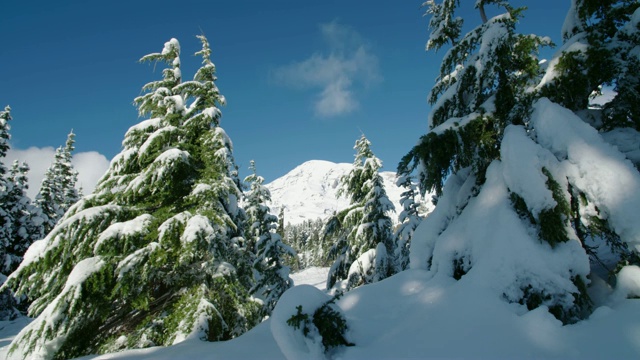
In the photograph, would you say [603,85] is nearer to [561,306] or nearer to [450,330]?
[561,306]

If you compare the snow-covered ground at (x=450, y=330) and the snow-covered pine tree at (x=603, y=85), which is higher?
the snow-covered pine tree at (x=603, y=85)

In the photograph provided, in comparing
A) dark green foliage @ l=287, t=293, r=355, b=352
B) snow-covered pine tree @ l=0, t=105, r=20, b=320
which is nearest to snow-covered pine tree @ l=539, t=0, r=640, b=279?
dark green foliage @ l=287, t=293, r=355, b=352

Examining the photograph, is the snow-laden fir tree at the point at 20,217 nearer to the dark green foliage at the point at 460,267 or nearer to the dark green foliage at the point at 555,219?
the dark green foliage at the point at 460,267

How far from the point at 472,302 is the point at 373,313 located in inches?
56.8

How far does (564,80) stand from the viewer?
4.75 meters

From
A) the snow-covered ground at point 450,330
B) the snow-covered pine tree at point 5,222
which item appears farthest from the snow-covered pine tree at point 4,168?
the snow-covered ground at point 450,330

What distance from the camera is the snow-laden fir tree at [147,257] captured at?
7160 mm

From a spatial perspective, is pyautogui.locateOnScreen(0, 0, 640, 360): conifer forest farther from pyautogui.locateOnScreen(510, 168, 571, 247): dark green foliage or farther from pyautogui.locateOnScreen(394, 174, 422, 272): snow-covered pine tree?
pyautogui.locateOnScreen(394, 174, 422, 272): snow-covered pine tree

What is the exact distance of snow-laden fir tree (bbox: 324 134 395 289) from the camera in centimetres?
1609

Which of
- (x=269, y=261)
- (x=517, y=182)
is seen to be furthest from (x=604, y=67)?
(x=269, y=261)

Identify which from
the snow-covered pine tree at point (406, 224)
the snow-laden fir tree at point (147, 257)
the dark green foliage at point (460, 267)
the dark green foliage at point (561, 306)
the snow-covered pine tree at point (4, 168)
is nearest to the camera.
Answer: the dark green foliage at point (561, 306)

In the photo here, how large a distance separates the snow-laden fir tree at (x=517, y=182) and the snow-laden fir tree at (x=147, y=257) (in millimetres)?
5082

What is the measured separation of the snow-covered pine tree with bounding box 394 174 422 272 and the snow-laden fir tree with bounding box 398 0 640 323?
11771 mm

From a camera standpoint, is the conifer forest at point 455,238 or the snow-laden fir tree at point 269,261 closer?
the conifer forest at point 455,238
